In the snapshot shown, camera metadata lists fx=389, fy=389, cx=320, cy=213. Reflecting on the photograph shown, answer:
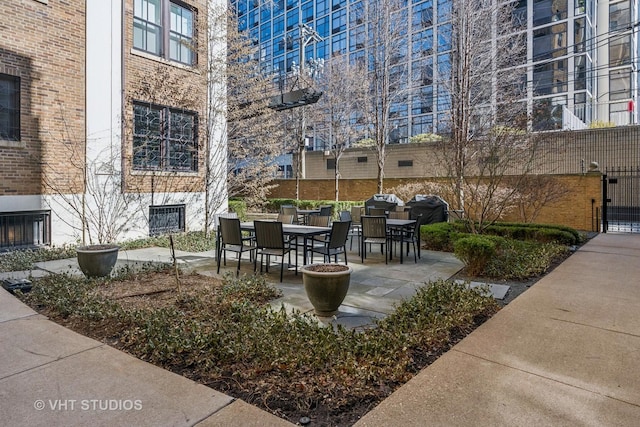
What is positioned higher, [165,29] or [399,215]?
[165,29]

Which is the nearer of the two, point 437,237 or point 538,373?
point 538,373

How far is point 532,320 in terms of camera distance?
14.4 feet

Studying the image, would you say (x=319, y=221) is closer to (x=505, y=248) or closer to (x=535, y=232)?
(x=505, y=248)

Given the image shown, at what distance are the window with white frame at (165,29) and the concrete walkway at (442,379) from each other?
8.77m

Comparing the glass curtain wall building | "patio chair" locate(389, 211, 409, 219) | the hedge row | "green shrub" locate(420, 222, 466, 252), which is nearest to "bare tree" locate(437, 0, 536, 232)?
the hedge row

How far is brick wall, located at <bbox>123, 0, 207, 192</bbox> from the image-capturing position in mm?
10664

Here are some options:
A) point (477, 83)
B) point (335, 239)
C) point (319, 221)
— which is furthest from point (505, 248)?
point (477, 83)

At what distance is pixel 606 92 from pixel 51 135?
4451 centimetres

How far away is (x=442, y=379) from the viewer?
3.00 m

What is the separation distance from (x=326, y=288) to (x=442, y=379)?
158cm

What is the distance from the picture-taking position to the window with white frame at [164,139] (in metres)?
11.1

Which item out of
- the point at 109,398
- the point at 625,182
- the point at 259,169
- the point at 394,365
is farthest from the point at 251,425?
the point at 625,182

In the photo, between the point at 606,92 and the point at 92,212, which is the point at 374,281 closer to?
the point at 92,212

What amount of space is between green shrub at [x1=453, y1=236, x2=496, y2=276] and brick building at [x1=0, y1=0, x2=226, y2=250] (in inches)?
316
